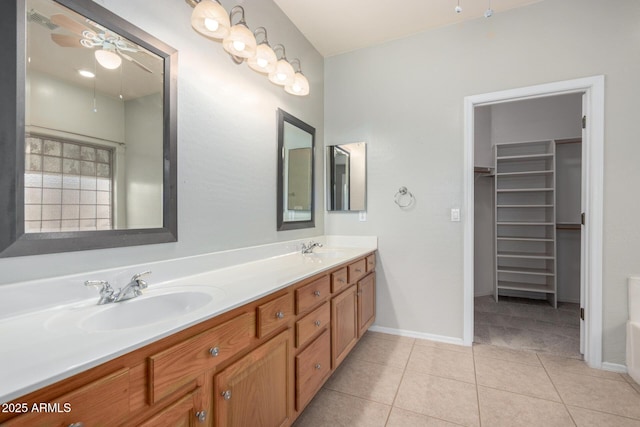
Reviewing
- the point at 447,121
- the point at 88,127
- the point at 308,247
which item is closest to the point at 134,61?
the point at 88,127

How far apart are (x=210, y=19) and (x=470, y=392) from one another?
2.55 meters

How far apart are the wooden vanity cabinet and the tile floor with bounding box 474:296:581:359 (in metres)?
1.67

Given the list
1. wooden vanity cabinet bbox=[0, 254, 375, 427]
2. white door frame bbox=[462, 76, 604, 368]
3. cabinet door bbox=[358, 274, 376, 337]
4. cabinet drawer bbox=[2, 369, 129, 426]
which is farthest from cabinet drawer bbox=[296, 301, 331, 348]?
white door frame bbox=[462, 76, 604, 368]

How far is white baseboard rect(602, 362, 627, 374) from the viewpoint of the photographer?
200 cm

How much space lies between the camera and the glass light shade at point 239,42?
58.9 inches

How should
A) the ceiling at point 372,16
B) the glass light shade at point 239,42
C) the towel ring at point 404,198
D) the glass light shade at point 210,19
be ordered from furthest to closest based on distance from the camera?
the towel ring at point 404,198
the ceiling at point 372,16
the glass light shade at point 239,42
the glass light shade at point 210,19

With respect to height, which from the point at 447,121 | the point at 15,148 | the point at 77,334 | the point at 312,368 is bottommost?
the point at 312,368

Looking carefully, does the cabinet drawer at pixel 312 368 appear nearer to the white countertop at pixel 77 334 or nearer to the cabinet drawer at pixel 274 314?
the cabinet drawer at pixel 274 314

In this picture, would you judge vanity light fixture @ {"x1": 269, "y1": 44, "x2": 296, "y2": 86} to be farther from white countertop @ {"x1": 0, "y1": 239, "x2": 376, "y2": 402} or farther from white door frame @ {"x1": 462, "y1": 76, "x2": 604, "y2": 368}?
white door frame @ {"x1": 462, "y1": 76, "x2": 604, "y2": 368}

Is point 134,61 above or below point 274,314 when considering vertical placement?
above

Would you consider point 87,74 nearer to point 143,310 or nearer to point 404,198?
point 143,310

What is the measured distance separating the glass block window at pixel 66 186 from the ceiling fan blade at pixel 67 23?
416mm

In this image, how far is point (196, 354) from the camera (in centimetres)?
89

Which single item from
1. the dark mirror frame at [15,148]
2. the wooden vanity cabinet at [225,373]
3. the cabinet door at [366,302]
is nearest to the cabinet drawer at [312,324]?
the wooden vanity cabinet at [225,373]
